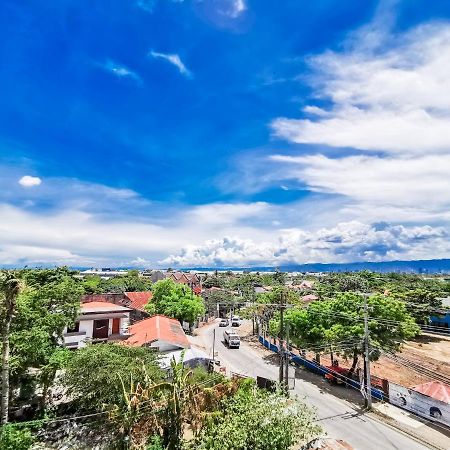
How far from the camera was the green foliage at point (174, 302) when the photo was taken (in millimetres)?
52688

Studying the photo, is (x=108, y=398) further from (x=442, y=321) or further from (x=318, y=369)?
(x=442, y=321)

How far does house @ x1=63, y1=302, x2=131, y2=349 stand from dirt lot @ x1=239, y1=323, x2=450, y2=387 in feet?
83.0

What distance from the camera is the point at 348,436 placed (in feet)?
79.0

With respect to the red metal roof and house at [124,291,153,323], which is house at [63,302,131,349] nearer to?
house at [124,291,153,323]

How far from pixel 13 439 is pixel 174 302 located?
35.5m

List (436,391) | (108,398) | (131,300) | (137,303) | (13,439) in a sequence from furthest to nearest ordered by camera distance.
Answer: (131,300) → (137,303) → (436,391) → (108,398) → (13,439)

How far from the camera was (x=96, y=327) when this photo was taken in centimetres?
3581

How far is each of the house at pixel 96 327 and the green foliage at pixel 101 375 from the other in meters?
11.9

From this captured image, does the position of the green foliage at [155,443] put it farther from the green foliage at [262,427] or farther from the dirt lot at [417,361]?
the dirt lot at [417,361]

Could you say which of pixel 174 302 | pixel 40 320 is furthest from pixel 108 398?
pixel 174 302

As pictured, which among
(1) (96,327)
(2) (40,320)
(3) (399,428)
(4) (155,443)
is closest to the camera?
(4) (155,443)

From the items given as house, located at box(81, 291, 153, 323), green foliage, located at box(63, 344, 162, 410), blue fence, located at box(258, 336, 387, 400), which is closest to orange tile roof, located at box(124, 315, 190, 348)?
green foliage, located at box(63, 344, 162, 410)

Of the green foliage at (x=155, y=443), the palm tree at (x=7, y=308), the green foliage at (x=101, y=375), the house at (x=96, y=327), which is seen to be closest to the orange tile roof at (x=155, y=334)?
the house at (x=96, y=327)

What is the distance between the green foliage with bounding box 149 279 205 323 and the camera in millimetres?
52688
